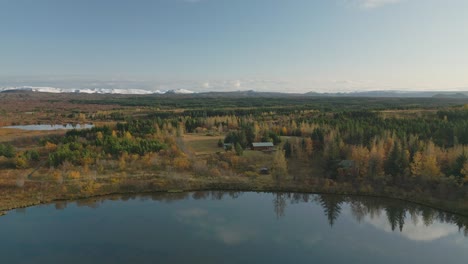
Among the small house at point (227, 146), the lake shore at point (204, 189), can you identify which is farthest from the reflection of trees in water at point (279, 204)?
the small house at point (227, 146)

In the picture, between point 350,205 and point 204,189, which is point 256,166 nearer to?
point 204,189

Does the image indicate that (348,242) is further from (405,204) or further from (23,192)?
(23,192)

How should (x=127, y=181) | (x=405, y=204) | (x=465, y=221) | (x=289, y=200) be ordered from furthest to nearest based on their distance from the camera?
(x=127, y=181) → (x=289, y=200) → (x=405, y=204) → (x=465, y=221)

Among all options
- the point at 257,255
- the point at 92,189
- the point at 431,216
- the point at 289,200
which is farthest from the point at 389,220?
the point at 92,189

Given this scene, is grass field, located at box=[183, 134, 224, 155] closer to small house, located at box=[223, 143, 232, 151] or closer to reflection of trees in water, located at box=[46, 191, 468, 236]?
small house, located at box=[223, 143, 232, 151]

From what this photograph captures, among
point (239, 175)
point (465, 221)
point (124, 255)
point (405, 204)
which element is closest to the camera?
point (124, 255)

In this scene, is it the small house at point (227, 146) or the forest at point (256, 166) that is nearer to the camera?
the forest at point (256, 166)

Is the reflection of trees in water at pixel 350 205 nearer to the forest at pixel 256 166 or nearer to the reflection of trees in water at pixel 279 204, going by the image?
the reflection of trees in water at pixel 279 204

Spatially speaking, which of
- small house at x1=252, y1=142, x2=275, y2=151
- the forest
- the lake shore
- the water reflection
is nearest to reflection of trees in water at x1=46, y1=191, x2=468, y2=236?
the water reflection

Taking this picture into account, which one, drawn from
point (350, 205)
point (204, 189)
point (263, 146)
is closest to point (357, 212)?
point (350, 205)
